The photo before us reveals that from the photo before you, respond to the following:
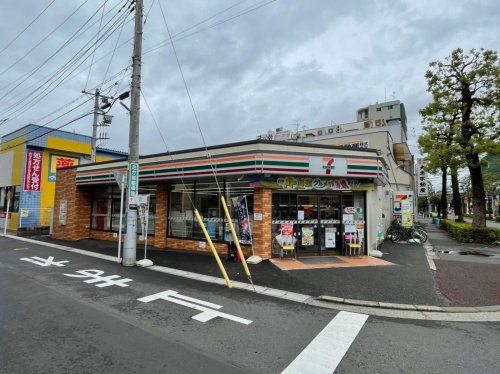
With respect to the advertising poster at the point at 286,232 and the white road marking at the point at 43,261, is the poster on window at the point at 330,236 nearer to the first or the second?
the advertising poster at the point at 286,232

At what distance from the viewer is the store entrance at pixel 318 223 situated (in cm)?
1114

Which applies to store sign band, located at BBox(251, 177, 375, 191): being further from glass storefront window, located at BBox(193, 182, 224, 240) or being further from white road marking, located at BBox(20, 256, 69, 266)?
white road marking, located at BBox(20, 256, 69, 266)

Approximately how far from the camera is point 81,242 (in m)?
15.7

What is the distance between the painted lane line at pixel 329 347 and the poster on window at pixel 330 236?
5743 mm

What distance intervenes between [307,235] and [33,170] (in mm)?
20606

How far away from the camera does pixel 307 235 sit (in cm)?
1116

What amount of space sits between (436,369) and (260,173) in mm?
7122

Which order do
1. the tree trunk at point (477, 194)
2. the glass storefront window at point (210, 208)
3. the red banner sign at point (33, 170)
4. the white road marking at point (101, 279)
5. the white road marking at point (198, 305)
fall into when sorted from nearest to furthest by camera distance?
the white road marking at point (198, 305) → the white road marking at point (101, 279) → the glass storefront window at point (210, 208) → the tree trunk at point (477, 194) → the red banner sign at point (33, 170)

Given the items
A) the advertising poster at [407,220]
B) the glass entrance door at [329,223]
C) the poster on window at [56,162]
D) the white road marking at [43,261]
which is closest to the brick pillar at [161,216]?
the white road marking at [43,261]

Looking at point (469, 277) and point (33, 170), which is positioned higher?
point (33, 170)

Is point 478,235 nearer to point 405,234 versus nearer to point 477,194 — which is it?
point 477,194

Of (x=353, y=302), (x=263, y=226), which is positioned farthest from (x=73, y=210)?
(x=353, y=302)

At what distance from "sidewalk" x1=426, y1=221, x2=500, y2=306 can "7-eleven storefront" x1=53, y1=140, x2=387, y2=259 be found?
292 cm

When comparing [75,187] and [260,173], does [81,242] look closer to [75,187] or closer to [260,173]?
[75,187]
